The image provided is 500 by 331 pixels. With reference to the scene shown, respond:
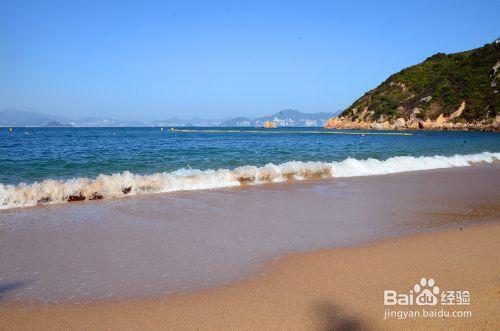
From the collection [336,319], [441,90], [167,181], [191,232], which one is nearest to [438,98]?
[441,90]

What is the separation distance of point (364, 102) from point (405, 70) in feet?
50.8

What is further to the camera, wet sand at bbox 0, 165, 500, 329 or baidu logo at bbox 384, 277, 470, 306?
baidu logo at bbox 384, 277, 470, 306

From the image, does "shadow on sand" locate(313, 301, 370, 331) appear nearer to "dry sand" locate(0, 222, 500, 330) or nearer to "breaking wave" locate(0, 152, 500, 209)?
"dry sand" locate(0, 222, 500, 330)

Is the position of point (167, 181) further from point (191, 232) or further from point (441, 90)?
point (441, 90)

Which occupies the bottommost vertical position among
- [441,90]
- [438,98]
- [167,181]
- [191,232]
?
[191,232]

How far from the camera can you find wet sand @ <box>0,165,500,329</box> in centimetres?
357

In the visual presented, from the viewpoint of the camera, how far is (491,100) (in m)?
78.8

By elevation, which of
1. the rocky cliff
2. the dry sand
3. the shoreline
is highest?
the rocky cliff

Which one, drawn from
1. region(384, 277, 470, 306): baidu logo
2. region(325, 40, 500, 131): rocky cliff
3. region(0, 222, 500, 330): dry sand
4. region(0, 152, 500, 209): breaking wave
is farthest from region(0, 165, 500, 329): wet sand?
region(325, 40, 500, 131): rocky cliff

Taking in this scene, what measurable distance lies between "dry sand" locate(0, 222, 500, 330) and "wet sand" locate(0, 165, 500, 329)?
2 cm

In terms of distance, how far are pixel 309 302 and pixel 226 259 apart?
5.35ft

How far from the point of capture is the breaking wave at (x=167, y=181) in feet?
31.0

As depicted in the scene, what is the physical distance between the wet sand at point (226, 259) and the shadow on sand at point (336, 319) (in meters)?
0.02

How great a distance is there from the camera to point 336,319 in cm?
335
